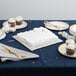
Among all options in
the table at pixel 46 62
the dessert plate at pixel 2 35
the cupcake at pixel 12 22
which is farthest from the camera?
the cupcake at pixel 12 22

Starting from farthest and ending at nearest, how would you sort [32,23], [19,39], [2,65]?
1. [32,23]
2. [19,39]
3. [2,65]

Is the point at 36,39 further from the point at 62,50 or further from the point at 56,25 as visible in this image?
the point at 56,25

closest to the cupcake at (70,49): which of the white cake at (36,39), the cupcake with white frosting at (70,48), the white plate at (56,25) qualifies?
the cupcake with white frosting at (70,48)

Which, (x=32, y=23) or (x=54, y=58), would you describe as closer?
(x=54, y=58)

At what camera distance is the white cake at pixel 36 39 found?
4.18 feet

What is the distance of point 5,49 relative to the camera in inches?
48.6

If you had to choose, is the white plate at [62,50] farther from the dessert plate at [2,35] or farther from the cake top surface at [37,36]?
the dessert plate at [2,35]

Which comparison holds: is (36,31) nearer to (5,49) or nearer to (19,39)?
(19,39)

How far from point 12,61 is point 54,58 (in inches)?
9.7

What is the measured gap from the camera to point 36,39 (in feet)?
4.27

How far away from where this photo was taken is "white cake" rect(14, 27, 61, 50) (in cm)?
127

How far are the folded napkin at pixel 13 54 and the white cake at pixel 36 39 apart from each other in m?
0.08

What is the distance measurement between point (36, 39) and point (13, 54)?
20 centimetres
